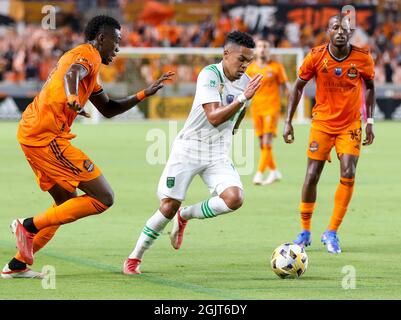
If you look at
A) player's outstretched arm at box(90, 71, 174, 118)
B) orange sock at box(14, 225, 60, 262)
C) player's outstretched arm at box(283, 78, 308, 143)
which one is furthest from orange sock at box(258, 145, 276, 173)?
orange sock at box(14, 225, 60, 262)

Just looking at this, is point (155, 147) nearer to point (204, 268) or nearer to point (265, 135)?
point (265, 135)

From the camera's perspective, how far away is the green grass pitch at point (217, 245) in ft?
28.1

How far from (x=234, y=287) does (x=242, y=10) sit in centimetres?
3095

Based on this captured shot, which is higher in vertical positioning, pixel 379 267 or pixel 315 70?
pixel 315 70

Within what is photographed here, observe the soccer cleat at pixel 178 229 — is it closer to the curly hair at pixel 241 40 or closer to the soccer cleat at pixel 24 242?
the soccer cleat at pixel 24 242

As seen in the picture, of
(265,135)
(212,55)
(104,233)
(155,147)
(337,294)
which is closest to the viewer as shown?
(337,294)

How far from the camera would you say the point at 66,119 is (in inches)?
358

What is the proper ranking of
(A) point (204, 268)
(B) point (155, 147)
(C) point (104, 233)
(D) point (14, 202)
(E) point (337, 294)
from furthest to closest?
(B) point (155, 147), (D) point (14, 202), (C) point (104, 233), (A) point (204, 268), (E) point (337, 294)

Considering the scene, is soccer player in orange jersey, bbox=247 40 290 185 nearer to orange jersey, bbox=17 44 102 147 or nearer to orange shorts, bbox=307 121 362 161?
orange shorts, bbox=307 121 362 161

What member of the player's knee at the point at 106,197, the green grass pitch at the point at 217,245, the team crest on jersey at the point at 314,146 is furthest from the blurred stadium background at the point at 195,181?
the team crest on jersey at the point at 314,146

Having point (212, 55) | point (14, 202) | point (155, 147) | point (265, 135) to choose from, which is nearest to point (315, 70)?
point (14, 202)

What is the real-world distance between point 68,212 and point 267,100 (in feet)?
32.3

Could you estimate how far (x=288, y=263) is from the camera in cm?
912

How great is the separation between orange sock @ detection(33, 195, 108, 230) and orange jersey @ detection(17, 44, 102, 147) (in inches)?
22.2
